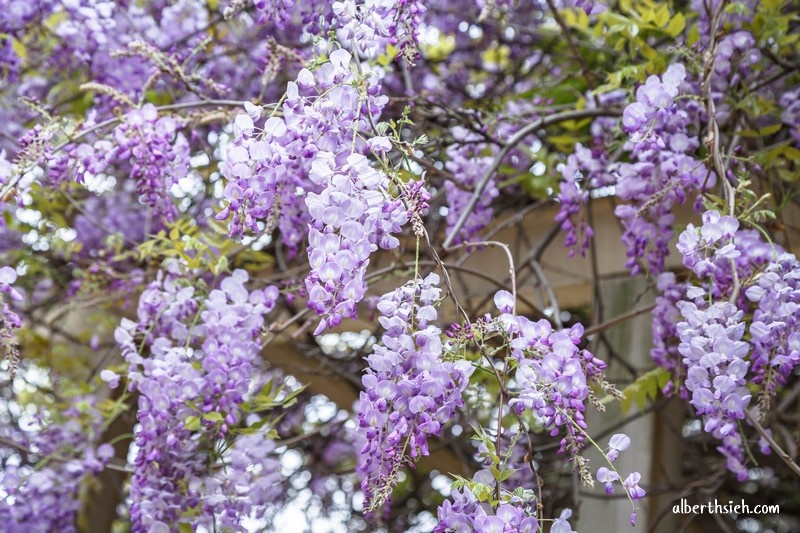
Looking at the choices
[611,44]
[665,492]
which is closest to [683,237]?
[611,44]

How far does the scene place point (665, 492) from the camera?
7.62 feet

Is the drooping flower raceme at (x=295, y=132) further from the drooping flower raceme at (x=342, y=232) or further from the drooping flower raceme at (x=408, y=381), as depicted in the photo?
the drooping flower raceme at (x=408, y=381)

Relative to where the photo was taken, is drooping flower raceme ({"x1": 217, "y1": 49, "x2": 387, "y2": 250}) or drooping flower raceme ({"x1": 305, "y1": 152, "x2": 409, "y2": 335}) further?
drooping flower raceme ({"x1": 217, "y1": 49, "x2": 387, "y2": 250})

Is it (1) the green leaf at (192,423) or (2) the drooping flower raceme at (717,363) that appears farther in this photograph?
(1) the green leaf at (192,423)

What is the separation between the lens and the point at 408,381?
125 cm

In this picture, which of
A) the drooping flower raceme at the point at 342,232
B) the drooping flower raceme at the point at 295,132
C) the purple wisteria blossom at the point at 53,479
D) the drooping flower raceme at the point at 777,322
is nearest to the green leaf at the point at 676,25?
the drooping flower raceme at the point at 777,322

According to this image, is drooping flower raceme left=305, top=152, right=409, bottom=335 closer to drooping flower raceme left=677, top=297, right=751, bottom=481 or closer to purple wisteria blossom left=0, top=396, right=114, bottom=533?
drooping flower raceme left=677, top=297, right=751, bottom=481

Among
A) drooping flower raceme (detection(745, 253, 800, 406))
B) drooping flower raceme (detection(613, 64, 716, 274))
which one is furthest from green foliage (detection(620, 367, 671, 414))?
drooping flower raceme (detection(745, 253, 800, 406))

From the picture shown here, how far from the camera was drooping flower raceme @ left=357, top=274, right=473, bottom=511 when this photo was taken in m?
1.25

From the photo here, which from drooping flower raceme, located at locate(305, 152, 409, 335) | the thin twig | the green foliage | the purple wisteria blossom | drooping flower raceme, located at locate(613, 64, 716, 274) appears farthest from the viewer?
the purple wisteria blossom

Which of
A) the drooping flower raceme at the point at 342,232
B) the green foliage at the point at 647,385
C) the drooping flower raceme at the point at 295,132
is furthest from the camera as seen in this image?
the green foliage at the point at 647,385

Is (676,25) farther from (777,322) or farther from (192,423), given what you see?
(192,423)

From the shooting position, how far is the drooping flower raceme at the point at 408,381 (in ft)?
4.10

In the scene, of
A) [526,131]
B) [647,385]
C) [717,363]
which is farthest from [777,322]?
[526,131]
